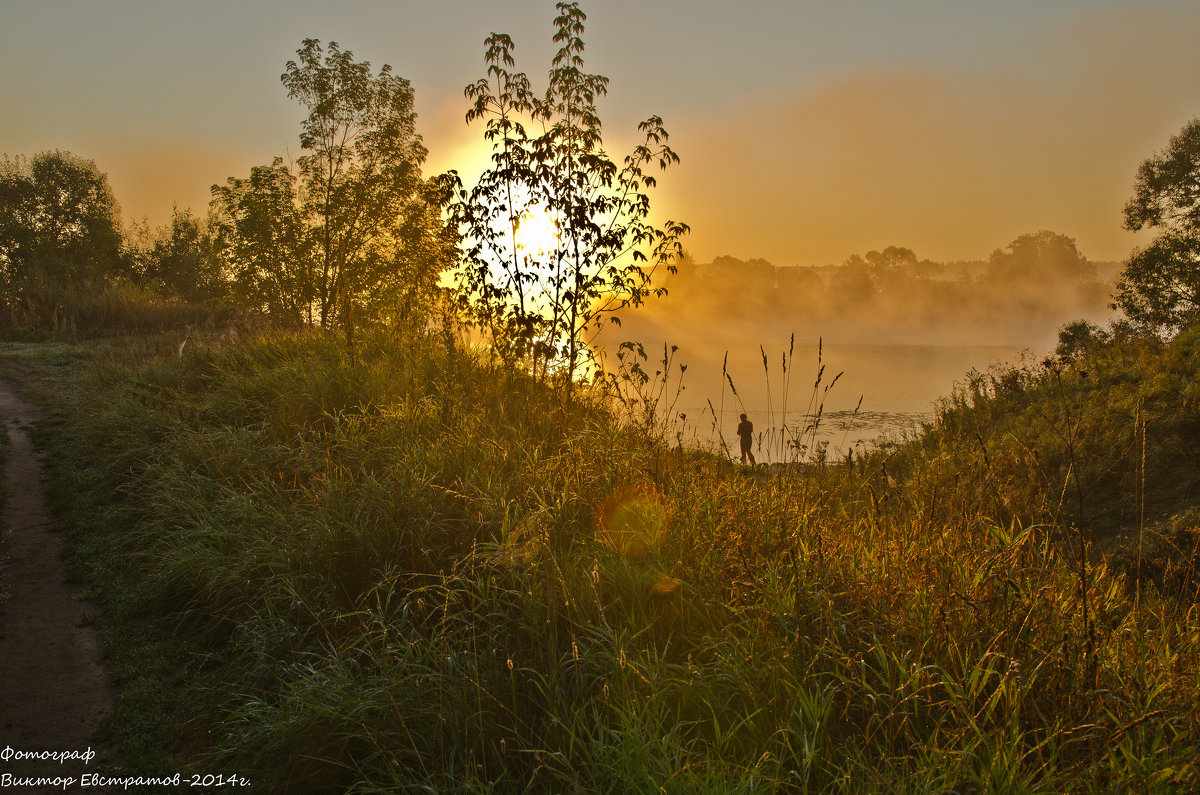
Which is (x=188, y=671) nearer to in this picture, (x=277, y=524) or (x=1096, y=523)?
(x=277, y=524)

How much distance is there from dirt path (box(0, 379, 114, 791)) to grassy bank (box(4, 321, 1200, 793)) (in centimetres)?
19

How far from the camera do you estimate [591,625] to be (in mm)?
3234

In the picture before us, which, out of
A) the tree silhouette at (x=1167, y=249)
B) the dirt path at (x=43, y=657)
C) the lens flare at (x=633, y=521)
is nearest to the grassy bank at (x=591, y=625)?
the lens flare at (x=633, y=521)

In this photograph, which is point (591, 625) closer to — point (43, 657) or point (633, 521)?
point (633, 521)

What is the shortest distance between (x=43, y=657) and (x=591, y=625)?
3826mm

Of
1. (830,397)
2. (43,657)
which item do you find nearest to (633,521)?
(43,657)

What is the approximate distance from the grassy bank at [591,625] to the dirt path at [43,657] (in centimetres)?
19

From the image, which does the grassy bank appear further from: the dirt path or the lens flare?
the dirt path

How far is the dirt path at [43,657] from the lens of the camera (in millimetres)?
3459

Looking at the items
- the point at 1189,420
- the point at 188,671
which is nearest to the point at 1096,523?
the point at 1189,420

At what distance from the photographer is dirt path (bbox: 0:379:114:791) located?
3459 millimetres

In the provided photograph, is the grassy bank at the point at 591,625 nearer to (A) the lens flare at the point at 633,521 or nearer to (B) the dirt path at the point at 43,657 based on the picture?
(A) the lens flare at the point at 633,521

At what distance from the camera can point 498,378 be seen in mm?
8602

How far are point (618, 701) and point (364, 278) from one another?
25243mm
